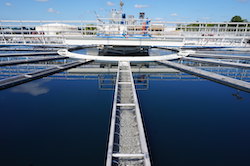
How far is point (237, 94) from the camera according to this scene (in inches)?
201

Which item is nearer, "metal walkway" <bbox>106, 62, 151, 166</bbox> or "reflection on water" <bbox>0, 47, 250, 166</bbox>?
"metal walkway" <bbox>106, 62, 151, 166</bbox>

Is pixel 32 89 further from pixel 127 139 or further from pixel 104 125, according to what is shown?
pixel 127 139

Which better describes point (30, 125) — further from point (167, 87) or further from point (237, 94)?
point (237, 94)

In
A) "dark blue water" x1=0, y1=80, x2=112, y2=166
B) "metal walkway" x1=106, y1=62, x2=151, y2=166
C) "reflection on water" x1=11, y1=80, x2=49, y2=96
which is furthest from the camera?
"reflection on water" x1=11, y1=80, x2=49, y2=96

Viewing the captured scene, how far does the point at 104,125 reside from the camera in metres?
3.44

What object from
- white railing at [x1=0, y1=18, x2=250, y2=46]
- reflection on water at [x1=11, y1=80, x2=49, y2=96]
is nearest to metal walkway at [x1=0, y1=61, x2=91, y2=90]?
reflection on water at [x1=11, y1=80, x2=49, y2=96]

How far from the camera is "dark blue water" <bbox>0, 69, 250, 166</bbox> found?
2572 millimetres

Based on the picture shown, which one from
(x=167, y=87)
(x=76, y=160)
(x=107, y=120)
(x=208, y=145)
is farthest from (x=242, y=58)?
(x=76, y=160)

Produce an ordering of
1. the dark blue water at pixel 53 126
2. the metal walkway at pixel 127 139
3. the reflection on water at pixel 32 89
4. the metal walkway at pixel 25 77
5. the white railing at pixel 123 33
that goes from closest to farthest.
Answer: the metal walkway at pixel 127 139, the dark blue water at pixel 53 126, the reflection on water at pixel 32 89, the metal walkway at pixel 25 77, the white railing at pixel 123 33

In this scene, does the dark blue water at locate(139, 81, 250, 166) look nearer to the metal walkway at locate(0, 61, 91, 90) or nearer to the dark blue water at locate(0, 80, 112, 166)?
the dark blue water at locate(0, 80, 112, 166)

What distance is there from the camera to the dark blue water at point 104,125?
257cm

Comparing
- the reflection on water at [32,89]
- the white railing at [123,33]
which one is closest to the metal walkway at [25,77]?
the reflection on water at [32,89]

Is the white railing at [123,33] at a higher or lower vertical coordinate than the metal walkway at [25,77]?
higher

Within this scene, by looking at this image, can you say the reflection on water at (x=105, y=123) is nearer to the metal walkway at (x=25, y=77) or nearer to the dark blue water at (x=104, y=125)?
the dark blue water at (x=104, y=125)
